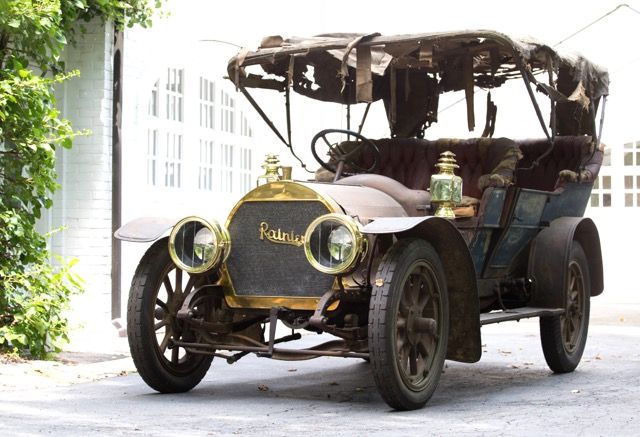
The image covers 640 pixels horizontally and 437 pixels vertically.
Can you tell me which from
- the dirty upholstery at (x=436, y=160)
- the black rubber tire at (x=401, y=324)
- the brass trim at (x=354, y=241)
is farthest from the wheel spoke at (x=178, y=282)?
the black rubber tire at (x=401, y=324)

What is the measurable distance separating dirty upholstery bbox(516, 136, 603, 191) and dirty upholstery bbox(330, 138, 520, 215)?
0.46 m

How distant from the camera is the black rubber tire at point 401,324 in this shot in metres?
6.39

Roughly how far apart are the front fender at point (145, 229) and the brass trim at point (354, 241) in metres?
0.95

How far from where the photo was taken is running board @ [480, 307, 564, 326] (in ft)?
24.3

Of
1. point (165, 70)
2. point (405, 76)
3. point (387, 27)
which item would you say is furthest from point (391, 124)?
point (387, 27)

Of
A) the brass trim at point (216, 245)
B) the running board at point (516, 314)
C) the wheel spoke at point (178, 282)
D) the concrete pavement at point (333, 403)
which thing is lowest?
the concrete pavement at point (333, 403)

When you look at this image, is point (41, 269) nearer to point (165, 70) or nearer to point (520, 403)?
point (520, 403)

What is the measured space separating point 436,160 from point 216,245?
2.53 meters

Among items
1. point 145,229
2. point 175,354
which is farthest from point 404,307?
point 145,229

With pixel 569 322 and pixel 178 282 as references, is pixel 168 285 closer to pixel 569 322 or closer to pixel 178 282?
pixel 178 282

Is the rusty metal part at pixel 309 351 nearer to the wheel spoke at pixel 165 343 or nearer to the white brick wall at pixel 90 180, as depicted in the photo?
the wheel spoke at pixel 165 343

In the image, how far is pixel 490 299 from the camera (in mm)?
8336

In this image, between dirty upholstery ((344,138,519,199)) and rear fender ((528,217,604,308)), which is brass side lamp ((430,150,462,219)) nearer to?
dirty upholstery ((344,138,519,199))

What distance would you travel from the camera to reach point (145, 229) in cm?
730
